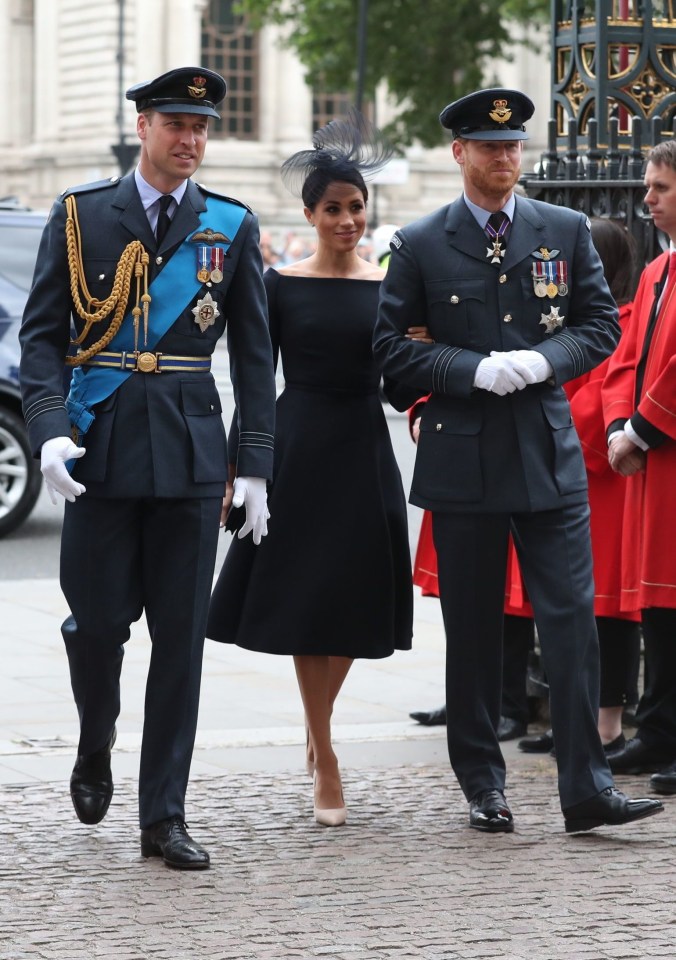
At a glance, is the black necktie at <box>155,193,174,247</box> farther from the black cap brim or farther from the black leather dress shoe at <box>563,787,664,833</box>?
the black leather dress shoe at <box>563,787,664,833</box>

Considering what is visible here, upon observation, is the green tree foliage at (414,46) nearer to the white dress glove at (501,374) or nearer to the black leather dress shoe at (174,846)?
the white dress glove at (501,374)

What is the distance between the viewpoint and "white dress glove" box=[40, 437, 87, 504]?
501cm

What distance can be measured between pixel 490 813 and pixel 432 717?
1.44m

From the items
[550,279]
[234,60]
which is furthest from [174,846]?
[234,60]

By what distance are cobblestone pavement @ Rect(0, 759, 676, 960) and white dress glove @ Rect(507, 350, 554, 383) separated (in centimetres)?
124

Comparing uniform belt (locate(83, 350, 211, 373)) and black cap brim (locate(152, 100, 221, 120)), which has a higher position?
black cap brim (locate(152, 100, 221, 120))

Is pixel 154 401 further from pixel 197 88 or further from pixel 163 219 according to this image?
pixel 197 88

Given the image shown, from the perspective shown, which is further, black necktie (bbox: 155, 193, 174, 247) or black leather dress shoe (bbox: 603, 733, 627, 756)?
black leather dress shoe (bbox: 603, 733, 627, 756)

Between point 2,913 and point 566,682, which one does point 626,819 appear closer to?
point 566,682

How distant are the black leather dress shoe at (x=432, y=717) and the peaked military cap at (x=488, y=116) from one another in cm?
224

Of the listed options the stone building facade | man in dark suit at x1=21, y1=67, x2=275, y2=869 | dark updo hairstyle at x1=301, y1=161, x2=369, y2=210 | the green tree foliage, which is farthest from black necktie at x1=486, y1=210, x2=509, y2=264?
the stone building facade

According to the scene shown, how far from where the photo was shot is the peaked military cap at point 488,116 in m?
5.46

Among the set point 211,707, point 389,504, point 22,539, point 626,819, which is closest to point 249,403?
point 389,504

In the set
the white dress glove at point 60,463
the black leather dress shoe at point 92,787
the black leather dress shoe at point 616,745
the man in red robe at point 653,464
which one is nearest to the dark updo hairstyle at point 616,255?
the man in red robe at point 653,464
